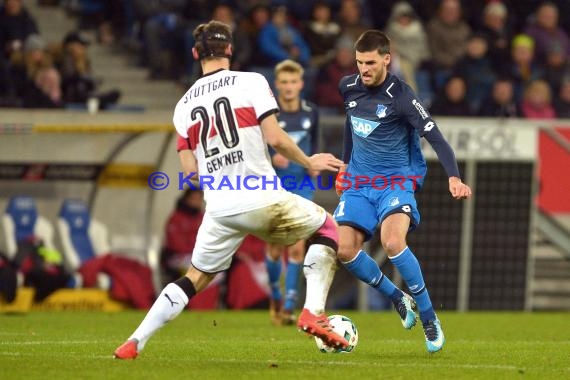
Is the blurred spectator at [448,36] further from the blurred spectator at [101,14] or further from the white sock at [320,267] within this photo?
the white sock at [320,267]

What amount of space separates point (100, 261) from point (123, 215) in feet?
4.54

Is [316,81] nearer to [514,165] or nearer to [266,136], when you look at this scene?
[514,165]

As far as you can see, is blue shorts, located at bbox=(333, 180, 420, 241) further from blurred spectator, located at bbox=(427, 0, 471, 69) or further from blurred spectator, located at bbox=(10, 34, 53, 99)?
blurred spectator, located at bbox=(427, 0, 471, 69)

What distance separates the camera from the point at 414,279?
10062mm

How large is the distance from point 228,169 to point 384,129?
183 cm

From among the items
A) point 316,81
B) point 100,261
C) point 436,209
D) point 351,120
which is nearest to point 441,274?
point 436,209

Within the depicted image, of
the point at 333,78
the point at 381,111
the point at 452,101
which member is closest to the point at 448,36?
the point at 452,101

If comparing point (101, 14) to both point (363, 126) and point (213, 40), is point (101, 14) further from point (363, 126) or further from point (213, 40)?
point (213, 40)

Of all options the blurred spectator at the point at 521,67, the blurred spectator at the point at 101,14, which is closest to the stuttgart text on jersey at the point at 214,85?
the blurred spectator at the point at 101,14

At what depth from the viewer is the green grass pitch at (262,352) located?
8539mm

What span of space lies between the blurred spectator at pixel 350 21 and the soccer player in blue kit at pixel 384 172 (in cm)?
996

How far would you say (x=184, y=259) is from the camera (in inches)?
693

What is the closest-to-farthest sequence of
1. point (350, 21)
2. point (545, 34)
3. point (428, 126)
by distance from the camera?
point (428, 126)
point (350, 21)
point (545, 34)

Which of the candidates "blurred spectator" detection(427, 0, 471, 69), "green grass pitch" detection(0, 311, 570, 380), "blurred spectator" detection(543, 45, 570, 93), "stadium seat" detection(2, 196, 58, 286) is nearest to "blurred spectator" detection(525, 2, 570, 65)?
"blurred spectator" detection(543, 45, 570, 93)
